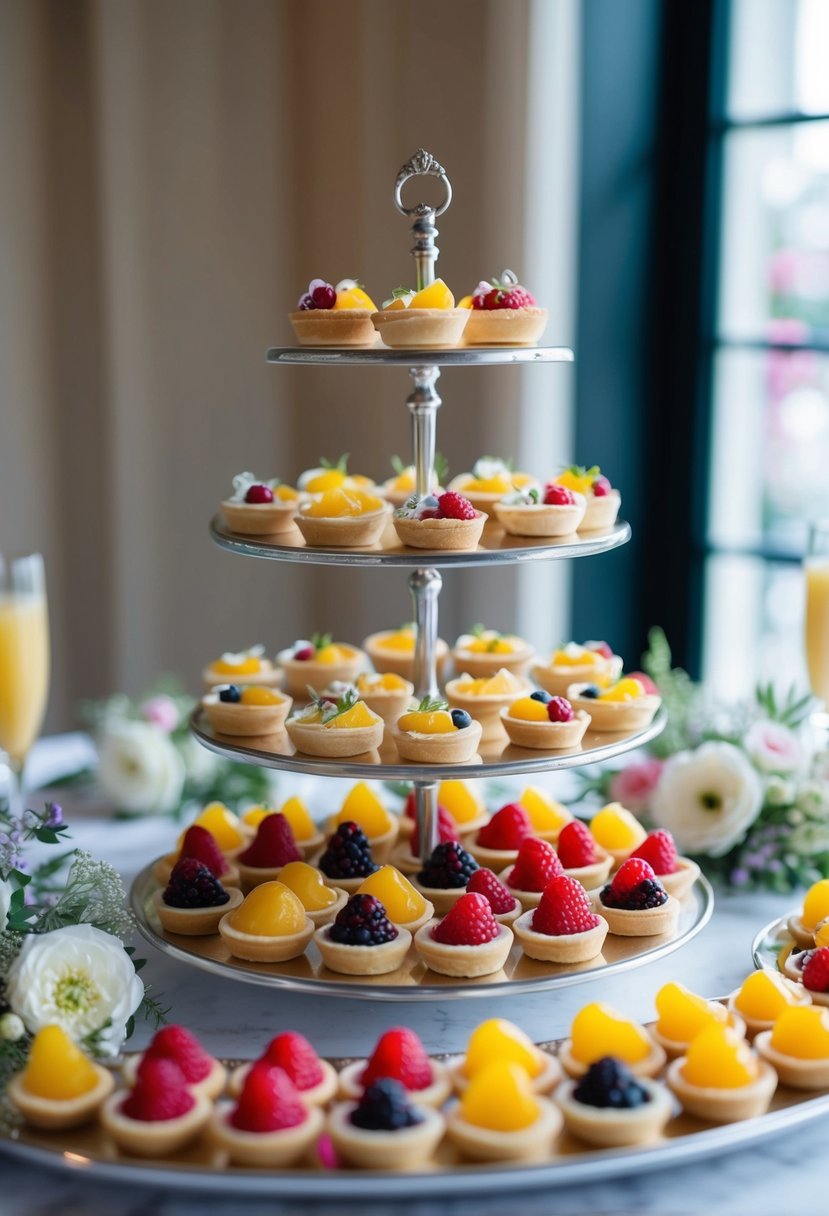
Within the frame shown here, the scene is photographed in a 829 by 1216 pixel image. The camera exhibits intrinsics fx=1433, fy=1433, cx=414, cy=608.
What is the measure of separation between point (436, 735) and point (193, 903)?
1.20 ft

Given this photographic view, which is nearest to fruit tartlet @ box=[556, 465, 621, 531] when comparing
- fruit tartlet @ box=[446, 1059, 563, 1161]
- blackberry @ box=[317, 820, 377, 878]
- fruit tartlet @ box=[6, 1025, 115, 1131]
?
blackberry @ box=[317, 820, 377, 878]

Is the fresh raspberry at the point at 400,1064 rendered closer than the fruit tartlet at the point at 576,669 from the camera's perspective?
Yes

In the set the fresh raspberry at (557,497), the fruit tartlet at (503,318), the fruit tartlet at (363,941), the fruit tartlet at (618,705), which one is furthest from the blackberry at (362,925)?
the fruit tartlet at (503,318)

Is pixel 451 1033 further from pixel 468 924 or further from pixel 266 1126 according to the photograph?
pixel 266 1126

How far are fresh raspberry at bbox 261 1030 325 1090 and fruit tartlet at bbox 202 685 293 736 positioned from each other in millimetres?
571

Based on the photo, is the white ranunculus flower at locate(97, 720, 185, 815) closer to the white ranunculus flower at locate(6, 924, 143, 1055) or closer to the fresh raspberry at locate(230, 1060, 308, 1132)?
the white ranunculus flower at locate(6, 924, 143, 1055)

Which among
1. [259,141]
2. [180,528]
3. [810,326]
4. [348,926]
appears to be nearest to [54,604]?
[180,528]

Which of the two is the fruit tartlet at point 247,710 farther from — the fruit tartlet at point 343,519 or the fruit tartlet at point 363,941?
the fruit tartlet at point 363,941

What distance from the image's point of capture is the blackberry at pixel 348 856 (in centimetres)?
186

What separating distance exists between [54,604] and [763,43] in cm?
219

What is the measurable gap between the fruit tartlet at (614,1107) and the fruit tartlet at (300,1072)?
0.23 meters

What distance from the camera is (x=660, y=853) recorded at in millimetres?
1845

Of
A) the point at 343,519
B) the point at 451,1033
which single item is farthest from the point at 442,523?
the point at 451,1033

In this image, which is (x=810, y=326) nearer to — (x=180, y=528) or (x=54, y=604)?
(x=180, y=528)
